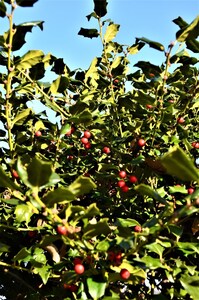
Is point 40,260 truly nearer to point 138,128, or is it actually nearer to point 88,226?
point 88,226

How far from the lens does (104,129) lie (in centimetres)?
333

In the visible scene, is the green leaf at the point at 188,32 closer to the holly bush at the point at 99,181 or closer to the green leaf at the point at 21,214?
the holly bush at the point at 99,181

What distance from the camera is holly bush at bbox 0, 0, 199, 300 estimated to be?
2109 mm

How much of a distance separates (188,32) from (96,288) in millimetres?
1622

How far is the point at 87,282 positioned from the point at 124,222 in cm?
41

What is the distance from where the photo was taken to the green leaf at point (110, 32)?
3.50 m

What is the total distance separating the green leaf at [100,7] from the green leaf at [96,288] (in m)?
2.13

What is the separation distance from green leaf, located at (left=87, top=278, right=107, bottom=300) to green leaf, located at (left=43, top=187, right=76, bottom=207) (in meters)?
0.57

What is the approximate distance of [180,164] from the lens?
1.68 m

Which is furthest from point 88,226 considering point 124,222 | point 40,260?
point 40,260

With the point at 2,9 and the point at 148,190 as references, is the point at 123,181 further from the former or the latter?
the point at 2,9

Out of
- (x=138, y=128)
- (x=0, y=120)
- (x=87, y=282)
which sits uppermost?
(x=0, y=120)

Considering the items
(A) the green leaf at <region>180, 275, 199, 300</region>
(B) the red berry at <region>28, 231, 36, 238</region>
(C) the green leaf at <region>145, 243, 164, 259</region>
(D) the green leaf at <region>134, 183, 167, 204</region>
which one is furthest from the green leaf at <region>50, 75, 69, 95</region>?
(A) the green leaf at <region>180, 275, 199, 300</region>

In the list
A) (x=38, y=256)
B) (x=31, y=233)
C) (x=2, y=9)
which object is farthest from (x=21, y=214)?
(x=2, y=9)
